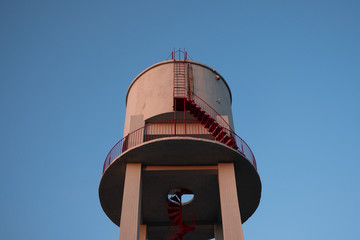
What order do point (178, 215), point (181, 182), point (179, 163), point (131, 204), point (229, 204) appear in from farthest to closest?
point (178, 215) → point (181, 182) → point (179, 163) → point (229, 204) → point (131, 204)

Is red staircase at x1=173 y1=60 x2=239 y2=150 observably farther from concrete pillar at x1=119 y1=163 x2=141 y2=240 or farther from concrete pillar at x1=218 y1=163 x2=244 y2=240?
concrete pillar at x1=119 y1=163 x2=141 y2=240

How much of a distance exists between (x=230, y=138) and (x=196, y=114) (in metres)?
1.94

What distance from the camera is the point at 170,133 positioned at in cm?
1762

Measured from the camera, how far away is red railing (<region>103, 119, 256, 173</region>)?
17.3 metres

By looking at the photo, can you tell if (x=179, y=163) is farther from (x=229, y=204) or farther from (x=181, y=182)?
(x=229, y=204)

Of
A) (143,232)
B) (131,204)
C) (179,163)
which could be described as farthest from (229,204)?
(143,232)

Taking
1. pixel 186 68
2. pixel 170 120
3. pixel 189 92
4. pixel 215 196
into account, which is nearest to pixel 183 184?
pixel 215 196

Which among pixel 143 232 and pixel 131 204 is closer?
pixel 131 204

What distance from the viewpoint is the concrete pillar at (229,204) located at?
1462cm

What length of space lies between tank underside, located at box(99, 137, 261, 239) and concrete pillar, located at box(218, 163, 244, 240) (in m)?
0.57

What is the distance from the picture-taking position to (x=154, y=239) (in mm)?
21078

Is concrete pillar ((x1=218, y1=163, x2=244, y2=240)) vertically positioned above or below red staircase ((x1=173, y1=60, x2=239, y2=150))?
below

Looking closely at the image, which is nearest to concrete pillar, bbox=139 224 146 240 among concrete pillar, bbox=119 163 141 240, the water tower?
the water tower

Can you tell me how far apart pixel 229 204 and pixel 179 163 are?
116 inches
